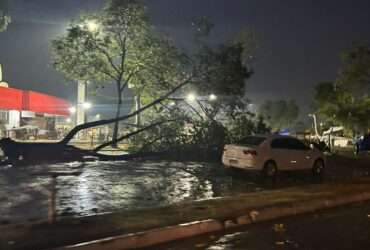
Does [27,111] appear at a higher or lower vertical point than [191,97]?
higher

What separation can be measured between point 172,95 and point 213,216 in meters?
16.7

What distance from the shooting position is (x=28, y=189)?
1416cm

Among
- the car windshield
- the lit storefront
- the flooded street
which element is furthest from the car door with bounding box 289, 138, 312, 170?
the lit storefront

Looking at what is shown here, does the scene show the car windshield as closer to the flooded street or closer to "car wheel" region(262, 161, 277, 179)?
"car wheel" region(262, 161, 277, 179)

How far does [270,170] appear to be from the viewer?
18625 mm

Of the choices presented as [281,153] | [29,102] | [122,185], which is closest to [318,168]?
[281,153]

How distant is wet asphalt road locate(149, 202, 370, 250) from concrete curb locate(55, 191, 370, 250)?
21 centimetres

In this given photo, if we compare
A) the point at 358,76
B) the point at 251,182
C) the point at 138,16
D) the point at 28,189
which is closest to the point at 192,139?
the point at 138,16

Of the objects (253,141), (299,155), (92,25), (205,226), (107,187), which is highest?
(92,25)

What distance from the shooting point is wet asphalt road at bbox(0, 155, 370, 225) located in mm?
11867

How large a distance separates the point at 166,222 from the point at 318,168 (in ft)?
37.6

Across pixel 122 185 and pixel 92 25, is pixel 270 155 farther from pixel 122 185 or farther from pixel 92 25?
pixel 92 25

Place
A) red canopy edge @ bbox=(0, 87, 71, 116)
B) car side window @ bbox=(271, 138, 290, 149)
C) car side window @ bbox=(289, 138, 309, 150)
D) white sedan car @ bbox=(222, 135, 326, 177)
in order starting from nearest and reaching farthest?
white sedan car @ bbox=(222, 135, 326, 177), car side window @ bbox=(271, 138, 290, 149), car side window @ bbox=(289, 138, 309, 150), red canopy edge @ bbox=(0, 87, 71, 116)

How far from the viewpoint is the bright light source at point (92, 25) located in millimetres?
25891
